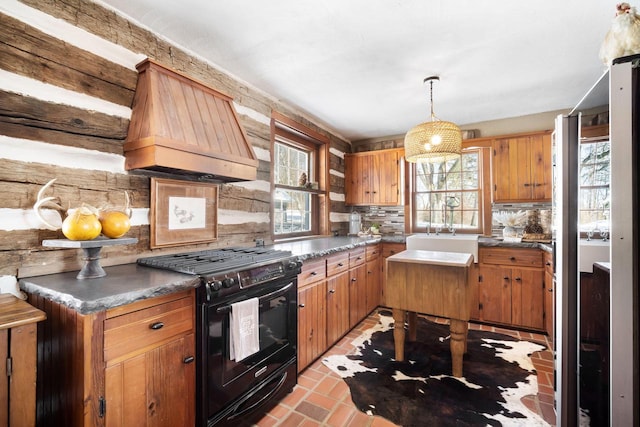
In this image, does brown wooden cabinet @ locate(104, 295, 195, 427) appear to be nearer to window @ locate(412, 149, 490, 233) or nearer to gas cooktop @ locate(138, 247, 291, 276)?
gas cooktop @ locate(138, 247, 291, 276)

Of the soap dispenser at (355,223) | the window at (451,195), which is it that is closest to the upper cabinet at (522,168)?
the window at (451,195)

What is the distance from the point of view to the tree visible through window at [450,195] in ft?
14.0

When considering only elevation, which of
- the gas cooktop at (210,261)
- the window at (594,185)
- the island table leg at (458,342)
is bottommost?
the island table leg at (458,342)

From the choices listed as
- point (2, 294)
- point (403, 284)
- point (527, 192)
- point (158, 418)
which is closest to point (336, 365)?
point (403, 284)

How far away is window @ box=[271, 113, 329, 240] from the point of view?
3471 millimetres

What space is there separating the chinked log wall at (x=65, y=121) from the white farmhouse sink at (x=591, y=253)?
242 centimetres

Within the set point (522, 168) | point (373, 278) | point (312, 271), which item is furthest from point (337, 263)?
point (522, 168)

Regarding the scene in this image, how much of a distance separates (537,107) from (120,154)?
4.44 meters

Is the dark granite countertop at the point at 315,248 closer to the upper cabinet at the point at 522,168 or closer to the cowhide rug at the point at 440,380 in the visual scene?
the cowhide rug at the point at 440,380

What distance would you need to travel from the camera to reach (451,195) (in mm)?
4426

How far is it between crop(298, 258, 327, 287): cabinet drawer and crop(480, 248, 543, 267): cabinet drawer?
6.88ft

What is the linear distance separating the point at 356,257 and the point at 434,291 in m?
1.16

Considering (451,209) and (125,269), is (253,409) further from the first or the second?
(451,209)

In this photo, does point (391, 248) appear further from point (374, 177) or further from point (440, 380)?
point (440, 380)
